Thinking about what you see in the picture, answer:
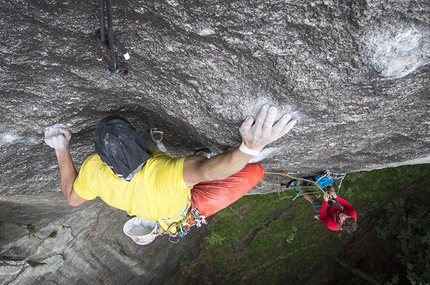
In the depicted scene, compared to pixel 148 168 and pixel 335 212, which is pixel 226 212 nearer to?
pixel 335 212

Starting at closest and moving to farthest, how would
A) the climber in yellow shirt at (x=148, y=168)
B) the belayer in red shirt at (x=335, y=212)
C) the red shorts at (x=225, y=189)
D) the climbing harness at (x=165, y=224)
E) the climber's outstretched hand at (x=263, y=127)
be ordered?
the climber's outstretched hand at (x=263, y=127) → the climber in yellow shirt at (x=148, y=168) → the red shorts at (x=225, y=189) → the climbing harness at (x=165, y=224) → the belayer in red shirt at (x=335, y=212)

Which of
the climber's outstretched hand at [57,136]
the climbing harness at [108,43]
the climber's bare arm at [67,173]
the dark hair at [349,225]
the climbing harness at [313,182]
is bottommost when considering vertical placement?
the dark hair at [349,225]

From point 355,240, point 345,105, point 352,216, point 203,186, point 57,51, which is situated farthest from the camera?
point 355,240

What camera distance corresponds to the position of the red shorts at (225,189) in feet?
11.0

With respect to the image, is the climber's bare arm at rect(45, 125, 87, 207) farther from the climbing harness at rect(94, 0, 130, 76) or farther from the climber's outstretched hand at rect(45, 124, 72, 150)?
the climbing harness at rect(94, 0, 130, 76)

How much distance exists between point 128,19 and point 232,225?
6.00m

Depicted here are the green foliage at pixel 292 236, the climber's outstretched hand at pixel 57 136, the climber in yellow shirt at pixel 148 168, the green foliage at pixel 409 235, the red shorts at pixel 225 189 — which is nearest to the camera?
the climber in yellow shirt at pixel 148 168

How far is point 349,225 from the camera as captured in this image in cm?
405

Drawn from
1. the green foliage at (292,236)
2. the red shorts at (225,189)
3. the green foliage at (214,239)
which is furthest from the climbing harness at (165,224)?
the green foliage at (292,236)

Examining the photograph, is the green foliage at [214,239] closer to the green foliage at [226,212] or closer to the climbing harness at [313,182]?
the green foliage at [226,212]

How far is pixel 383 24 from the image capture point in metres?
1.83

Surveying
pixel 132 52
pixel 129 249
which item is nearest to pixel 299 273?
pixel 129 249

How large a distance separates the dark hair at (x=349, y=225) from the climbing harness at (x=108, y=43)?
9.96 feet

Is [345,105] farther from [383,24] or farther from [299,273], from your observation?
[299,273]
